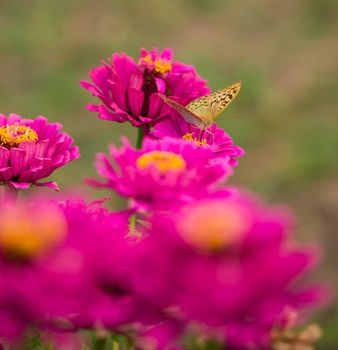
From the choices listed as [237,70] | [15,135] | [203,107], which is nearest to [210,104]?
[203,107]

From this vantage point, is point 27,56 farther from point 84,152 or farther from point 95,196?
point 95,196

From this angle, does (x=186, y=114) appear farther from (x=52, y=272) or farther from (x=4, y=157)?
(x=52, y=272)

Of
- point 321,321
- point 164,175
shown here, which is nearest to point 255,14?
point 321,321

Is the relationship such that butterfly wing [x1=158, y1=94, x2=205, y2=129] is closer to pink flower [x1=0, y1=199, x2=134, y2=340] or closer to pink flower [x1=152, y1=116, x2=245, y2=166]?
pink flower [x1=152, y1=116, x2=245, y2=166]

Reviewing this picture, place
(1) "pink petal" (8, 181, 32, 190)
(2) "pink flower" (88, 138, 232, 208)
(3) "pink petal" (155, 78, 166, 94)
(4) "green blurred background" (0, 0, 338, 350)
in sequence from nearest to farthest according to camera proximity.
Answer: (2) "pink flower" (88, 138, 232, 208) < (1) "pink petal" (8, 181, 32, 190) < (3) "pink petal" (155, 78, 166, 94) < (4) "green blurred background" (0, 0, 338, 350)

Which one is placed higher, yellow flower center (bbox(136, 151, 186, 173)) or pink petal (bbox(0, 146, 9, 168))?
pink petal (bbox(0, 146, 9, 168))

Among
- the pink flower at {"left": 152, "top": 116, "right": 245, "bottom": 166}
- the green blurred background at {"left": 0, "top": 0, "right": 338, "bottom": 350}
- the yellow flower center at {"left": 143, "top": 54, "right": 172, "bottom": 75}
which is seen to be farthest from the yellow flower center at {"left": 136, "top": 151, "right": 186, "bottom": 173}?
the green blurred background at {"left": 0, "top": 0, "right": 338, "bottom": 350}
